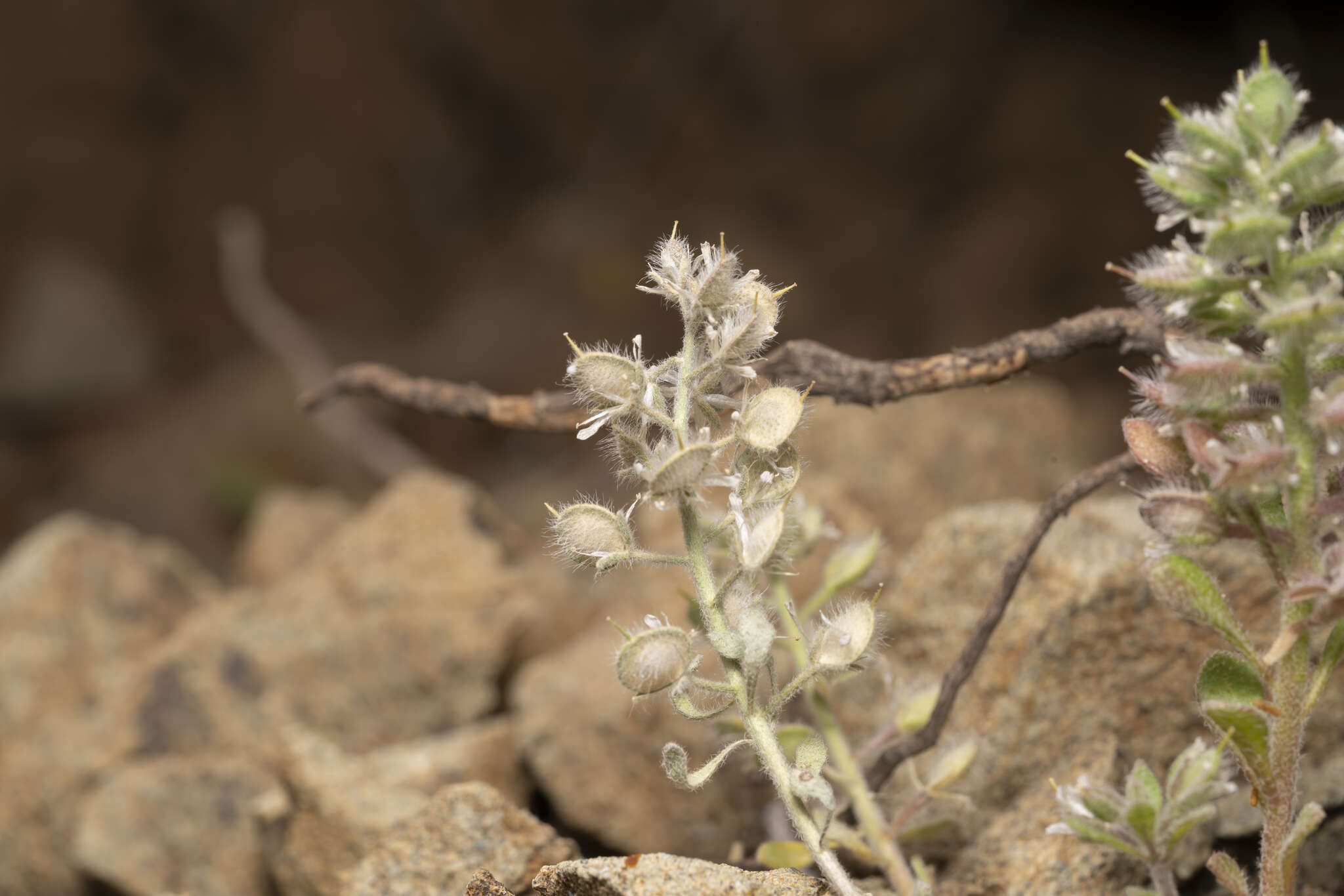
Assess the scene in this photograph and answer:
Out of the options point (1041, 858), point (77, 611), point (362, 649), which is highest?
point (77, 611)

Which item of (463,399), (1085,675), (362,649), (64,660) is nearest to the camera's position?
(1085,675)

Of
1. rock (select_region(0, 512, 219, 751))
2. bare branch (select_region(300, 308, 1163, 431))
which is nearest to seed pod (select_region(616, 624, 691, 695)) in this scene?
bare branch (select_region(300, 308, 1163, 431))

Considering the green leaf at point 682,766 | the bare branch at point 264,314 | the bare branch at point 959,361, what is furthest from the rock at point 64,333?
the green leaf at point 682,766

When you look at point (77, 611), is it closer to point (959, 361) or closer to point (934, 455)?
point (934, 455)

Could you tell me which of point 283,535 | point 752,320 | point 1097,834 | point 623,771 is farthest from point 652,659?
point 283,535

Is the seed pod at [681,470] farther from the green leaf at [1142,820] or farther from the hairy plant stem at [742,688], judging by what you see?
the green leaf at [1142,820]

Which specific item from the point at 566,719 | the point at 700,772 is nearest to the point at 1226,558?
the point at 700,772
